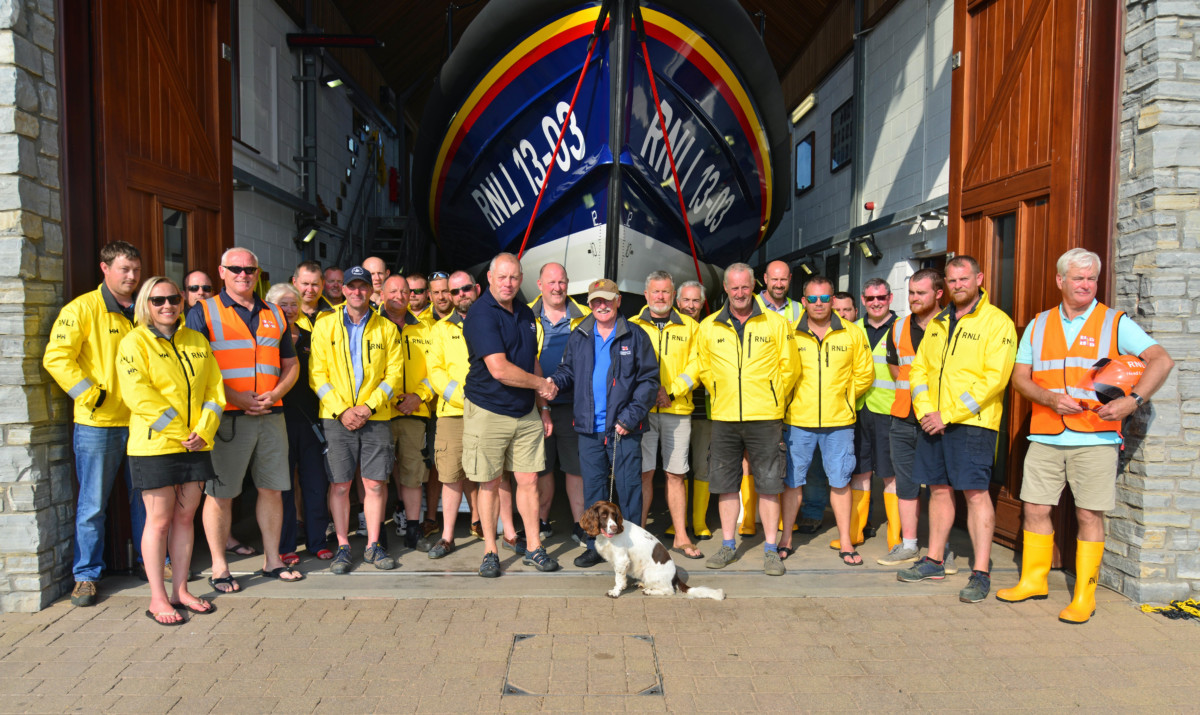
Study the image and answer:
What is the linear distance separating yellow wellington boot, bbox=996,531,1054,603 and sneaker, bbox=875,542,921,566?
23.9 inches

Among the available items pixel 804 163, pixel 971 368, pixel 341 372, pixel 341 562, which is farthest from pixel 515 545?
pixel 804 163

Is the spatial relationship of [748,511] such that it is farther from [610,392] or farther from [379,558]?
[379,558]

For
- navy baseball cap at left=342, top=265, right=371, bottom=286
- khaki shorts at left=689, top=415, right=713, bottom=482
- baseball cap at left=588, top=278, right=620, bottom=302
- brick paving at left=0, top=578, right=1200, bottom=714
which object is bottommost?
brick paving at left=0, top=578, right=1200, bottom=714

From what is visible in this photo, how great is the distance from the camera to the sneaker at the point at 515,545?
14.2 feet

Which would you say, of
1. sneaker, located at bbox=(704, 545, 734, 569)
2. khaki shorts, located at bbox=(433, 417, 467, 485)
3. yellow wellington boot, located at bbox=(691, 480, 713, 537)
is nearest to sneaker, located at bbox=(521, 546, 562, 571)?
khaki shorts, located at bbox=(433, 417, 467, 485)

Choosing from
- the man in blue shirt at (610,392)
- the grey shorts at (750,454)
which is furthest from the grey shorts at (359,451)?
the grey shorts at (750,454)

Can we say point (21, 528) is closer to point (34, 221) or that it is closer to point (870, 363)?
point (34, 221)

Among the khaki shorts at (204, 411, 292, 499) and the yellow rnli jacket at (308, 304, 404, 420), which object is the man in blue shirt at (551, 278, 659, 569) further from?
the khaki shorts at (204, 411, 292, 499)

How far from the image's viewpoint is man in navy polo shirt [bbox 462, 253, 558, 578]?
3.79m

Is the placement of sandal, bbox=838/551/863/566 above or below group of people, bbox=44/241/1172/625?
below

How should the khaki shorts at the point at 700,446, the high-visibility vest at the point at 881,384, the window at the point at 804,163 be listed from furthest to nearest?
the window at the point at 804,163
the khaki shorts at the point at 700,446
the high-visibility vest at the point at 881,384

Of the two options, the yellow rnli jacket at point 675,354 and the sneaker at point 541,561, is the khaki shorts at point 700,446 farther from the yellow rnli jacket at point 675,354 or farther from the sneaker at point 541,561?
the sneaker at point 541,561

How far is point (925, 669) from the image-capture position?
2.84m

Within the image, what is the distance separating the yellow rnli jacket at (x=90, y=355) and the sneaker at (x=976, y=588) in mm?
4226
